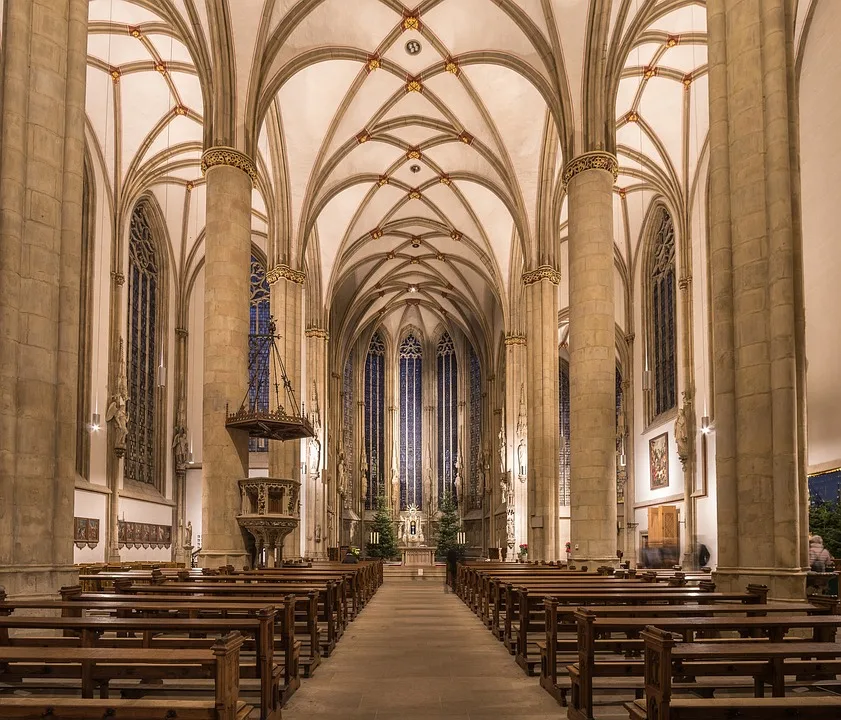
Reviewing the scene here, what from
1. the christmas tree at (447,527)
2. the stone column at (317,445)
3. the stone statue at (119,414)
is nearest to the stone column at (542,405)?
the stone column at (317,445)

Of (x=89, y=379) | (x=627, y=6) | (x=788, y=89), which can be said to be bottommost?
(x=89, y=379)

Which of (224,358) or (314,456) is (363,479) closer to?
(314,456)

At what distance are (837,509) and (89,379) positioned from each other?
19.6 metres

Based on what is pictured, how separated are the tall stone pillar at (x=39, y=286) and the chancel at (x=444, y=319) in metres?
0.03

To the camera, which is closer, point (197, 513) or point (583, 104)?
point (583, 104)

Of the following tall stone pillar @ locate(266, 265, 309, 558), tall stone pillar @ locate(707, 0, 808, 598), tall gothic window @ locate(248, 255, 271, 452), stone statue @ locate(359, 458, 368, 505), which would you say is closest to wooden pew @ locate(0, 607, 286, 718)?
tall stone pillar @ locate(707, 0, 808, 598)

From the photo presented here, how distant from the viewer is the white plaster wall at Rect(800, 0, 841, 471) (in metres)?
16.8

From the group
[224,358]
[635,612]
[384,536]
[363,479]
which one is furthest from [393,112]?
[384,536]

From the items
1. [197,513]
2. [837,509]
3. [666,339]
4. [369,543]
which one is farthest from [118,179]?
[369,543]

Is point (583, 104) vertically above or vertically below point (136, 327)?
above

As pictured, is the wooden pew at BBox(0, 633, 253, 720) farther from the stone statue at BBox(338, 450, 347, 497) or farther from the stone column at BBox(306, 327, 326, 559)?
the stone statue at BBox(338, 450, 347, 497)

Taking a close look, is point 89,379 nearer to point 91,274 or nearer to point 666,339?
point 91,274

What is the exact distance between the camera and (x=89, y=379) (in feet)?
82.0

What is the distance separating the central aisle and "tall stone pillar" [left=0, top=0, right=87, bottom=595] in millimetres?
3118
